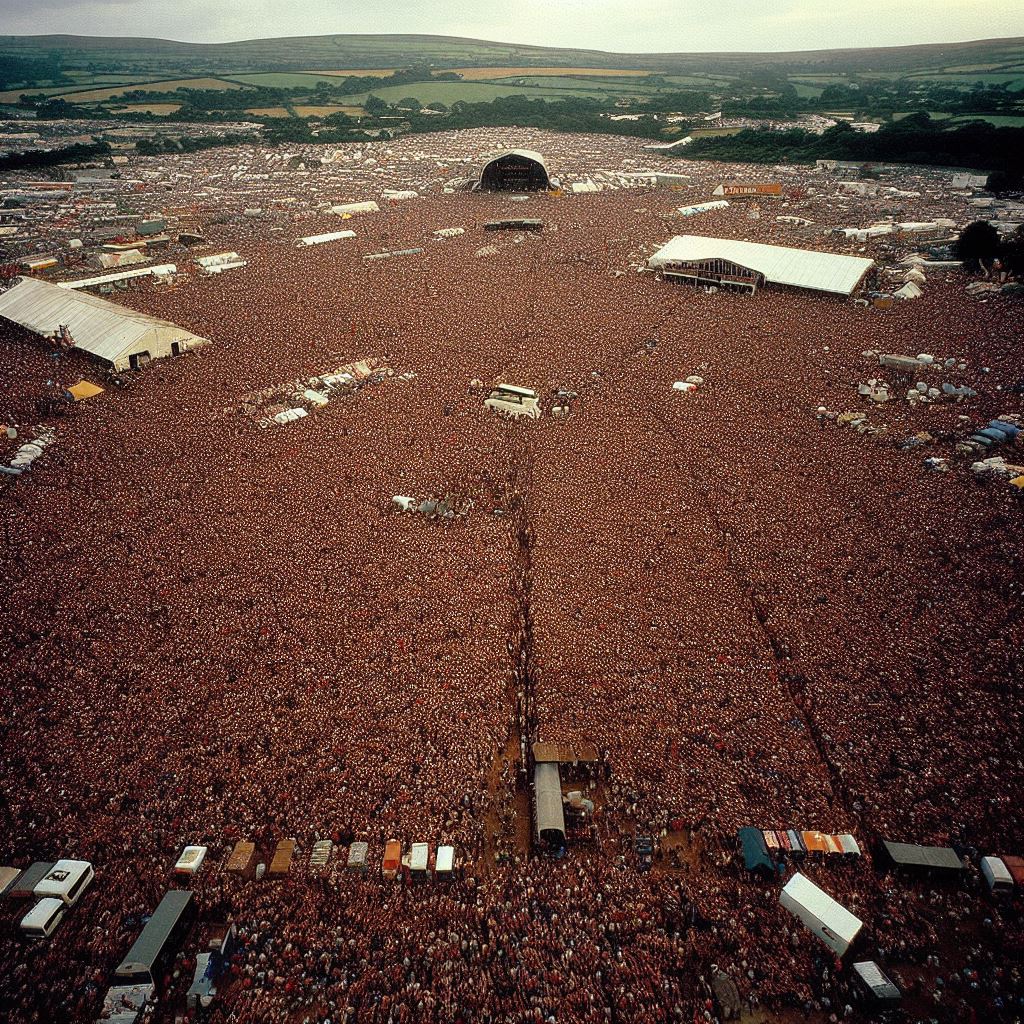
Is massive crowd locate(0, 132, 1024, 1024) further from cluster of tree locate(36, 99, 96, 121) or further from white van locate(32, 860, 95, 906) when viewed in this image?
cluster of tree locate(36, 99, 96, 121)

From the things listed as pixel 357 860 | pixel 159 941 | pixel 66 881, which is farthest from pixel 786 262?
pixel 66 881

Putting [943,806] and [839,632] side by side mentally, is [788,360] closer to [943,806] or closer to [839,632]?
[839,632]

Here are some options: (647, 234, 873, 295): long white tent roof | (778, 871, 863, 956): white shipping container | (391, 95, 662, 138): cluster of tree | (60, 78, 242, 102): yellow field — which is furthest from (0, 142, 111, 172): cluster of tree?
(778, 871, 863, 956): white shipping container

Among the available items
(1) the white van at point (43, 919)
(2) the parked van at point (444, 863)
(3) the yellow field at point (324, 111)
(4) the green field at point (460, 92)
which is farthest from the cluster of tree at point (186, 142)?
(2) the parked van at point (444, 863)

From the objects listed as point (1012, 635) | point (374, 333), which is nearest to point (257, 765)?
point (1012, 635)

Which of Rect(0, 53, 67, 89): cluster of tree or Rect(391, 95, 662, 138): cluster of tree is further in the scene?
Rect(0, 53, 67, 89): cluster of tree

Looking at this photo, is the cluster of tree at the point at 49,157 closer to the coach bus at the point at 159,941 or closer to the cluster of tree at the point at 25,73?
the coach bus at the point at 159,941

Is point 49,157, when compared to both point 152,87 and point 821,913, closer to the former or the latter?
point 821,913
